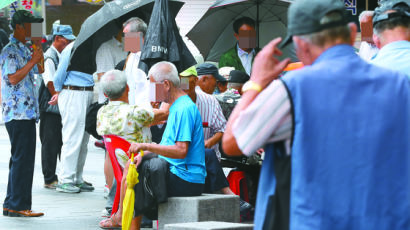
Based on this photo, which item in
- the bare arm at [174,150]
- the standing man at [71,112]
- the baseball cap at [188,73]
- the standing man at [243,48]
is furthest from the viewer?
the standing man at [71,112]

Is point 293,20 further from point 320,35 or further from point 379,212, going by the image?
point 379,212

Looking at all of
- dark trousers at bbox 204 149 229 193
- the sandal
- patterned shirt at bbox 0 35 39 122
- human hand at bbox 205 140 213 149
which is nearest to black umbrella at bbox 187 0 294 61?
patterned shirt at bbox 0 35 39 122

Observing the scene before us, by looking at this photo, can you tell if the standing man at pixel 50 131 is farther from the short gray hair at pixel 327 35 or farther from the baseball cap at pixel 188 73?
the short gray hair at pixel 327 35

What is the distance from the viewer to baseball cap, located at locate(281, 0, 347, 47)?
2820 mm

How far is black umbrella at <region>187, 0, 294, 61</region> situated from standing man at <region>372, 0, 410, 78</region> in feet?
19.7

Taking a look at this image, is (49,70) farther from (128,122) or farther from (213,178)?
(213,178)

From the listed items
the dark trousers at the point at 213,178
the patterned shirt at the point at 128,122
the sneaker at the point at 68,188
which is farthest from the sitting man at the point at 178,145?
the sneaker at the point at 68,188

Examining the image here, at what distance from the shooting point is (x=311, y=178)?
8.96 ft

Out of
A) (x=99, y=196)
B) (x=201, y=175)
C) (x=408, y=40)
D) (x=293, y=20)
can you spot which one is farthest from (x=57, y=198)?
(x=293, y=20)

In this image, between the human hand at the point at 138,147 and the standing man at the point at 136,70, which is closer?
the human hand at the point at 138,147

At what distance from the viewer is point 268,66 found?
2.88m

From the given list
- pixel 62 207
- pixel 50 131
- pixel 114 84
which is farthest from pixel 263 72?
pixel 50 131

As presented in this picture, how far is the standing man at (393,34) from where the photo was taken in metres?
4.05

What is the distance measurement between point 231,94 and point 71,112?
2656mm
